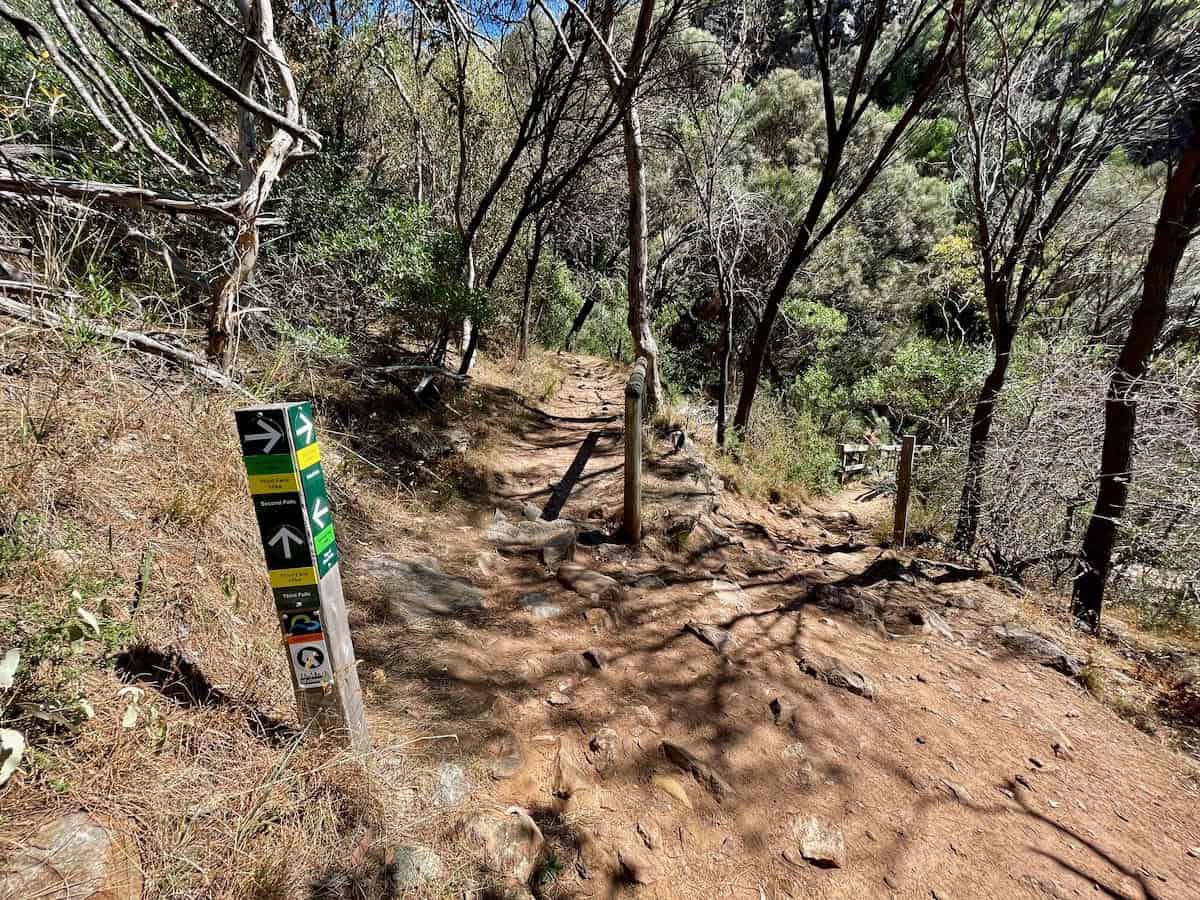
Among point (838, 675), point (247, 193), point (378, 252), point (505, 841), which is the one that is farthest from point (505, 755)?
point (378, 252)

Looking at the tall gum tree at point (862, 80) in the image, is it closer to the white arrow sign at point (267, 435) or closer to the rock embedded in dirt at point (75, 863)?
the white arrow sign at point (267, 435)

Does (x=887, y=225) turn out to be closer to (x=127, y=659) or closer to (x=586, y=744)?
(x=586, y=744)

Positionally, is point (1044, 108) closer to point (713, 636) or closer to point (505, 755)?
point (713, 636)

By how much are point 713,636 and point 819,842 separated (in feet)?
4.02

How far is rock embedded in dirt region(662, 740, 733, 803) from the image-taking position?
2.21m

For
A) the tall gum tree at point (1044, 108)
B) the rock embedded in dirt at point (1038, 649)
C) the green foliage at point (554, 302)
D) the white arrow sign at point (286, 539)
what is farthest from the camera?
the green foliage at point (554, 302)

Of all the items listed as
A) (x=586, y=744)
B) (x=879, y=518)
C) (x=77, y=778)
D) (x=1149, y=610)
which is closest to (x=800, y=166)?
(x=879, y=518)

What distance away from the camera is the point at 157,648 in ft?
6.01

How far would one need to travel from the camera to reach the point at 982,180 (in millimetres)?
6156

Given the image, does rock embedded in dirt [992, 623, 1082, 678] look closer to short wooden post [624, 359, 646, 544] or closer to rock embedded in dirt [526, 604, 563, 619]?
short wooden post [624, 359, 646, 544]

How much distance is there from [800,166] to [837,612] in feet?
46.8

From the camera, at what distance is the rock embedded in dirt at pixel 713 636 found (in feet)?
10.3

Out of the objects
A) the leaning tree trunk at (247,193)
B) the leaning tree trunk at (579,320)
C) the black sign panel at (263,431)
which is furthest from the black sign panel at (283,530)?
the leaning tree trunk at (579,320)

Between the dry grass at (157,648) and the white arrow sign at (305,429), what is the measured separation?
0.78m
